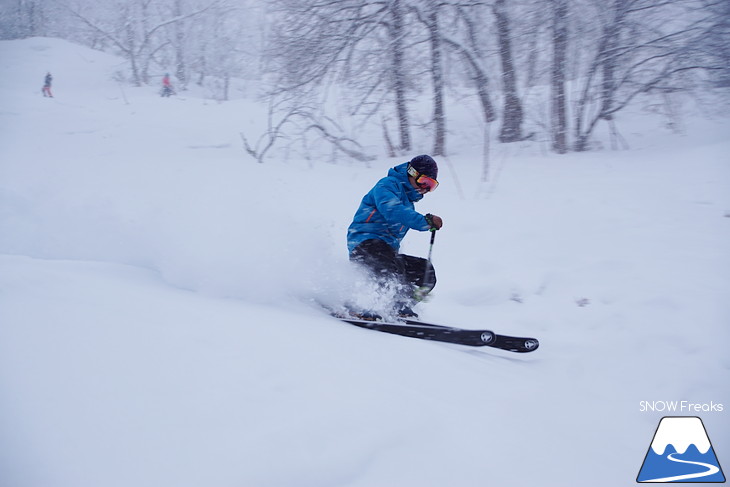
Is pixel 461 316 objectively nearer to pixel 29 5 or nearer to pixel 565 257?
pixel 565 257

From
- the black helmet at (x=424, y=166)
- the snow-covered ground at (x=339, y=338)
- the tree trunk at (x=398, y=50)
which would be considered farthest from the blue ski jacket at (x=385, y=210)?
the tree trunk at (x=398, y=50)

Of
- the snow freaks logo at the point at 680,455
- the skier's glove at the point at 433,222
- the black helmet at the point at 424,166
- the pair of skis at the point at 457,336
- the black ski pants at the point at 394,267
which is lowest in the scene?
the snow freaks logo at the point at 680,455

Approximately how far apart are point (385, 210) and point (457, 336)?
4.20ft

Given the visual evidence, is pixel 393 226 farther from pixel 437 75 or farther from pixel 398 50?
pixel 398 50

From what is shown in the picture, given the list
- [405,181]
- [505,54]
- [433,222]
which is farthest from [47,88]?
[433,222]

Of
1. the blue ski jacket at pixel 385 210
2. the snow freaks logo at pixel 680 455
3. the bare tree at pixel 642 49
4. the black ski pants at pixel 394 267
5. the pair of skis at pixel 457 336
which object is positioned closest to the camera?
the snow freaks logo at pixel 680 455

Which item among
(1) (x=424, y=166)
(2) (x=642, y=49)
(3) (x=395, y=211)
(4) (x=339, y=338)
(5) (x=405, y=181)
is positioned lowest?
(4) (x=339, y=338)

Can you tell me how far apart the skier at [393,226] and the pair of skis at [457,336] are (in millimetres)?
272

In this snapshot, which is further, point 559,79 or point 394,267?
point 559,79

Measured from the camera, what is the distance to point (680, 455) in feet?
8.64

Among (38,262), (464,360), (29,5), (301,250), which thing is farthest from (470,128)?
(29,5)

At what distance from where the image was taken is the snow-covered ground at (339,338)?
179 cm

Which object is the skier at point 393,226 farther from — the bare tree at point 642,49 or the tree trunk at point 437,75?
the bare tree at point 642,49

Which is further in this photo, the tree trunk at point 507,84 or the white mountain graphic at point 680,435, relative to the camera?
the tree trunk at point 507,84
